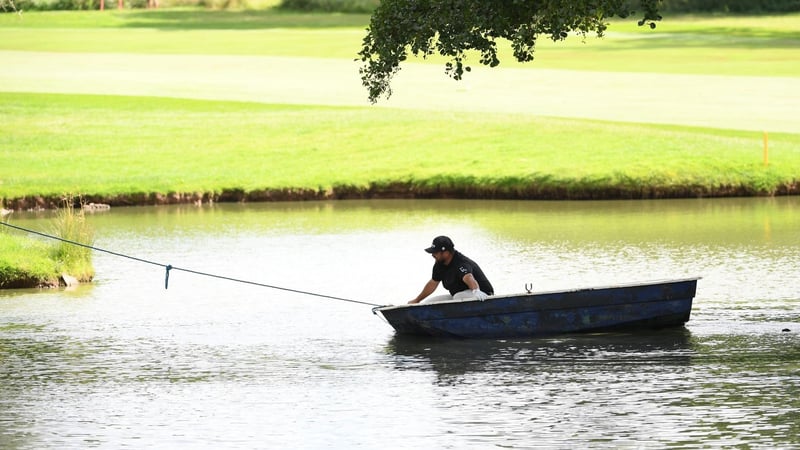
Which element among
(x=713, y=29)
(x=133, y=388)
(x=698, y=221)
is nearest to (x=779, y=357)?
(x=133, y=388)

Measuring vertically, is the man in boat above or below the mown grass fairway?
below

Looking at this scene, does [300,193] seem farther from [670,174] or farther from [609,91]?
[609,91]

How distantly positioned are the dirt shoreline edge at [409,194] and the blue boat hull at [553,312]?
19.9 metres

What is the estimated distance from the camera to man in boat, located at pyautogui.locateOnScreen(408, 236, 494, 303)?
2300 cm

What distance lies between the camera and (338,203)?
44375 mm

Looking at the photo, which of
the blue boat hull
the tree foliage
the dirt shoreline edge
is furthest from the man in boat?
the dirt shoreline edge

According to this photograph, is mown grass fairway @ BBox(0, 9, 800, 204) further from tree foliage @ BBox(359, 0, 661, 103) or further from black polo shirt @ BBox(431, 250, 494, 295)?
black polo shirt @ BBox(431, 250, 494, 295)

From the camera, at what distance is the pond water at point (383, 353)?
58.9 feet

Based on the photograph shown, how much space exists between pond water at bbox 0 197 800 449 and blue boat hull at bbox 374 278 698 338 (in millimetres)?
239

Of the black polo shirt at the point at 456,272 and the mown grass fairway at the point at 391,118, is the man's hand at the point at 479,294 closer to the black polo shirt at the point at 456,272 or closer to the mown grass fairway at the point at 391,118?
the black polo shirt at the point at 456,272

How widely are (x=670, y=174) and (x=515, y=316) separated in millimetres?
21269

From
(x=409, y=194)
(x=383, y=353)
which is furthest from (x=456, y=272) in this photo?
(x=409, y=194)

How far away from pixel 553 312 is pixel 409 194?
2194 centimetres

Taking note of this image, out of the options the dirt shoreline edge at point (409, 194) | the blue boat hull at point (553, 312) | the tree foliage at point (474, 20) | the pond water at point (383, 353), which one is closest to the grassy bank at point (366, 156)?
the dirt shoreline edge at point (409, 194)
